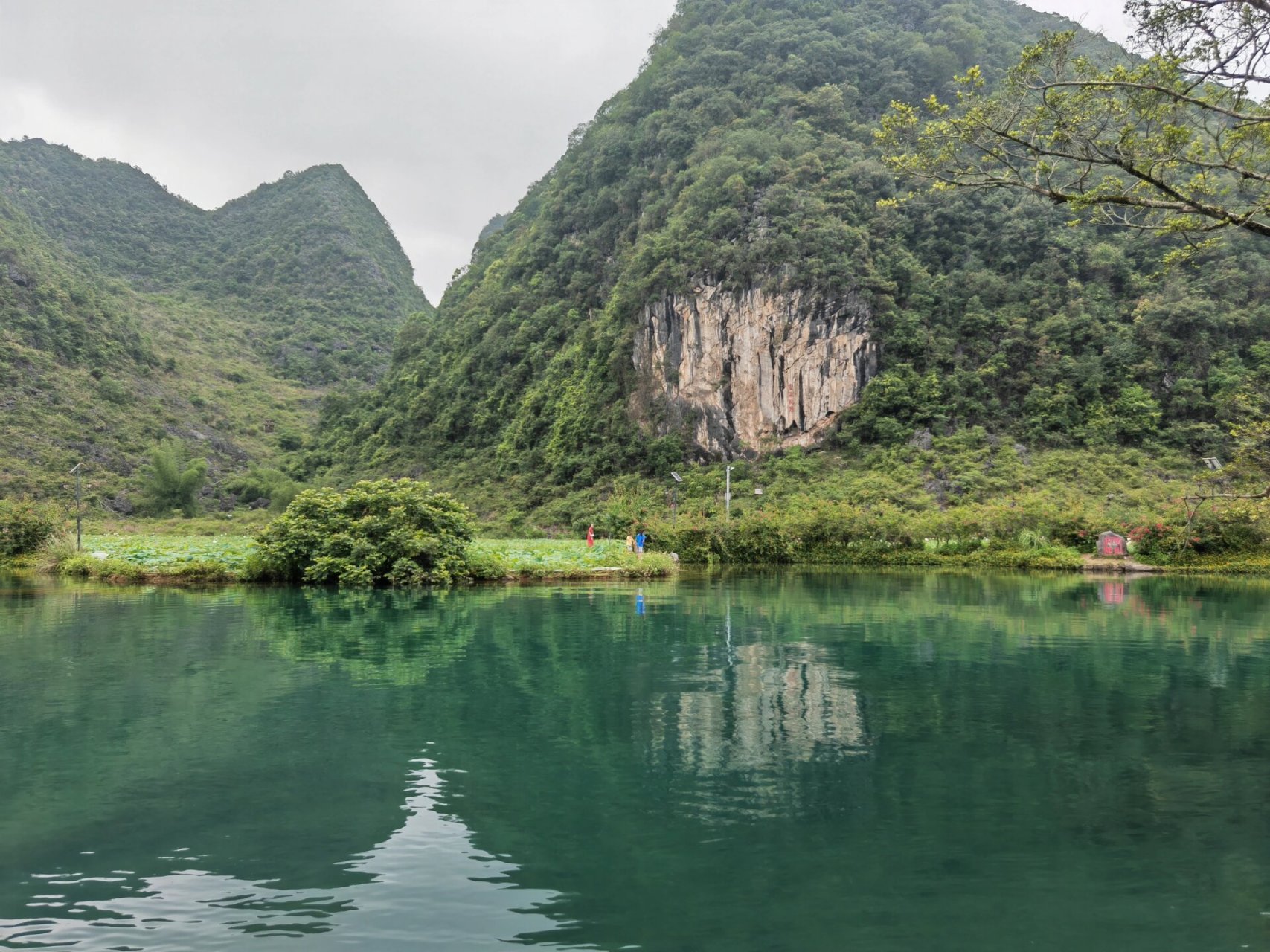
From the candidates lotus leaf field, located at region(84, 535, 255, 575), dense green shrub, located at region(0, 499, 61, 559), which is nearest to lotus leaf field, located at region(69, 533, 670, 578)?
lotus leaf field, located at region(84, 535, 255, 575)

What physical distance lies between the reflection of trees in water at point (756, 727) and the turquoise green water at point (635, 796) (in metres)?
0.05

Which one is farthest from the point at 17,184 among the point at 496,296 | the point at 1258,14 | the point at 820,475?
the point at 1258,14

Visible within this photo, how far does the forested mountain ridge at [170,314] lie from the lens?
70.1 meters

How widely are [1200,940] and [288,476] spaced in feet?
267

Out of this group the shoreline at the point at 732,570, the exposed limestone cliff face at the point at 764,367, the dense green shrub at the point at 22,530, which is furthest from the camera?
the exposed limestone cliff face at the point at 764,367

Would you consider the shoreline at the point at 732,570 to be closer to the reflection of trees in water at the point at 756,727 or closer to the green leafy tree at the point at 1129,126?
the reflection of trees in water at the point at 756,727

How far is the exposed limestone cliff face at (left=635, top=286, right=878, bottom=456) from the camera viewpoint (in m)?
65.5

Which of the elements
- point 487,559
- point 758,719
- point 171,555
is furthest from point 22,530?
point 758,719

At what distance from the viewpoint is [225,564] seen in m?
28.5

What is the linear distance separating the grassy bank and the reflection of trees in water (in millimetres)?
17058

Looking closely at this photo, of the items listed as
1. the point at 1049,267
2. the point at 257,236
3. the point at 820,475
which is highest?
the point at 257,236

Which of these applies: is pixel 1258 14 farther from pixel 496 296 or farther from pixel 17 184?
pixel 17 184

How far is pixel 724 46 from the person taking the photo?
93438mm

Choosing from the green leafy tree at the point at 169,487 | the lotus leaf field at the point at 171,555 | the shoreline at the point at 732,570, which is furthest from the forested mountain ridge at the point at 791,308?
the lotus leaf field at the point at 171,555
